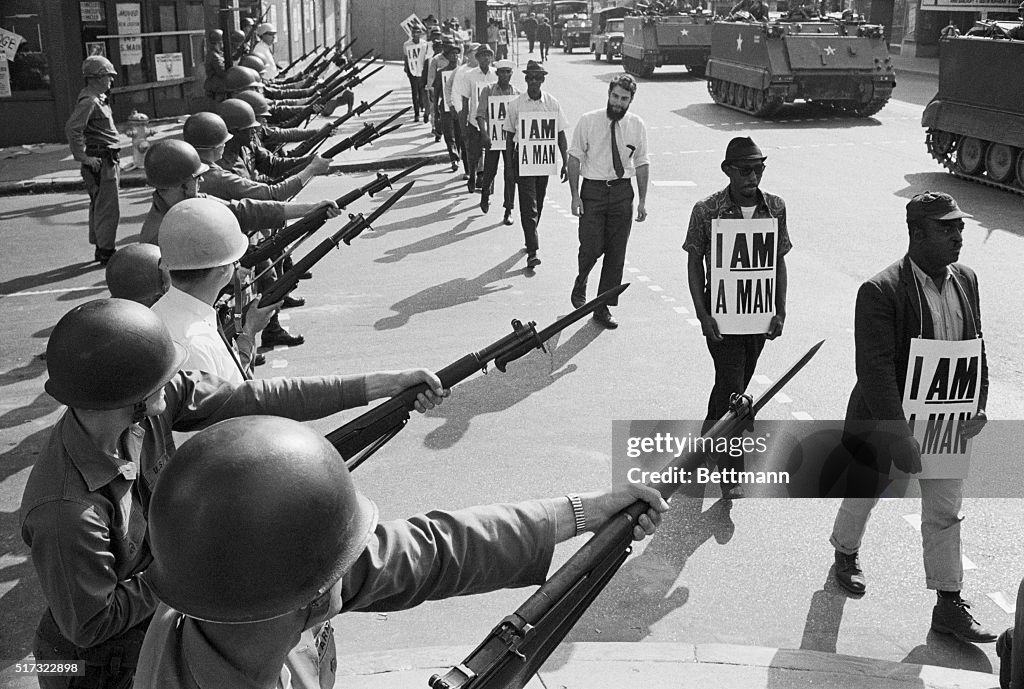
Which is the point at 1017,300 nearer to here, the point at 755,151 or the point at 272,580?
the point at 755,151

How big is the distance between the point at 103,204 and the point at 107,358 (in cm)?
934

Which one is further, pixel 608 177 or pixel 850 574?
pixel 608 177

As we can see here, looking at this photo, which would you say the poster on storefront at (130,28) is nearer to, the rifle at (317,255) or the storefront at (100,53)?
the storefront at (100,53)

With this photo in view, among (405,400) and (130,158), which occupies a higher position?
(405,400)

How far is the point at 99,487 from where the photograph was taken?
3.01m

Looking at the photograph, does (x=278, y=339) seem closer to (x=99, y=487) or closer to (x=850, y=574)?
(x=850, y=574)

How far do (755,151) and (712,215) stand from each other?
0.42 metres

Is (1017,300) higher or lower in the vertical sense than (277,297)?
lower

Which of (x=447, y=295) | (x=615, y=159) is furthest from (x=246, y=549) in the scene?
(x=447, y=295)

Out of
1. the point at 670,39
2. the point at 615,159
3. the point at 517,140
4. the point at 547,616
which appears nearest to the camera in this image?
the point at 547,616

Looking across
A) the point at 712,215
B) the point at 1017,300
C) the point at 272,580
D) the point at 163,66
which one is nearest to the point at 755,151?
the point at 712,215

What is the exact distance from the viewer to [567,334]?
9195 millimetres

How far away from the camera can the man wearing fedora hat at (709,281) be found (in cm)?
594

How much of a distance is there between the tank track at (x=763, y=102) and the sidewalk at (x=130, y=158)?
7225 mm
